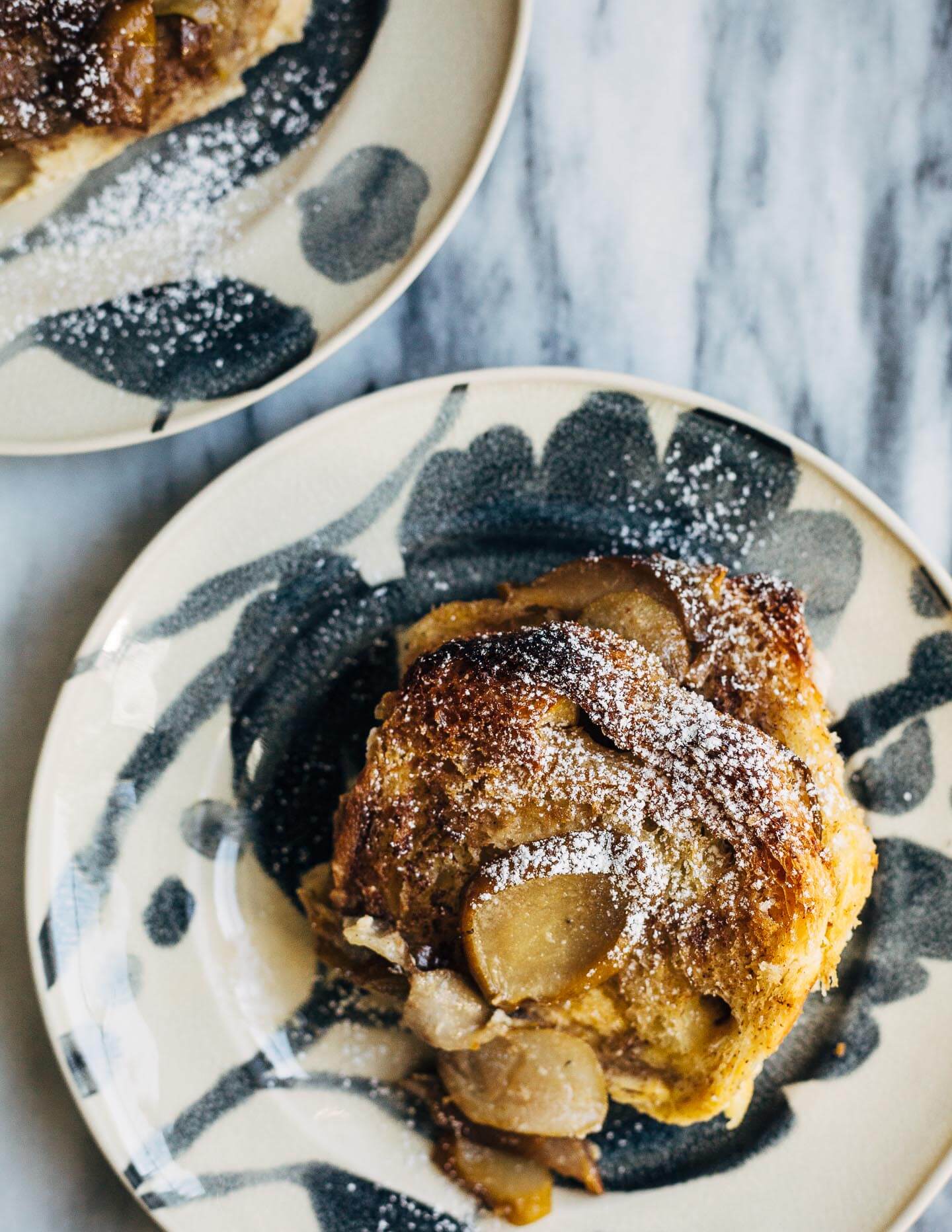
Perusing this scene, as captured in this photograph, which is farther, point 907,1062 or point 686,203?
point 686,203

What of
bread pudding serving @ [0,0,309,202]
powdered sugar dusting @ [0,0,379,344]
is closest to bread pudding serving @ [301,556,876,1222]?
powdered sugar dusting @ [0,0,379,344]

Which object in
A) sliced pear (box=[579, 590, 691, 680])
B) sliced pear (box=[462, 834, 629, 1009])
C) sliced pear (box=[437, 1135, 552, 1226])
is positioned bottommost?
sliced pear (box=[437, 1135, 552, 1226])

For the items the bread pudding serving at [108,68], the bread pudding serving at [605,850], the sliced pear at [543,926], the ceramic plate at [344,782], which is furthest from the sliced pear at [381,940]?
the bread pudding serving at [108,68]

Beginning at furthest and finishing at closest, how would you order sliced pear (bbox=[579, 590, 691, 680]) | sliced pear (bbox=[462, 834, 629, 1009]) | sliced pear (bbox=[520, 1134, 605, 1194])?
sliced pear (bbox=[520, 1134, 605, 1194]) → sliced pear (bbox=[579, 590, 691, 680]) → sliced pear (bbox=[462, 834, 629, 1009])

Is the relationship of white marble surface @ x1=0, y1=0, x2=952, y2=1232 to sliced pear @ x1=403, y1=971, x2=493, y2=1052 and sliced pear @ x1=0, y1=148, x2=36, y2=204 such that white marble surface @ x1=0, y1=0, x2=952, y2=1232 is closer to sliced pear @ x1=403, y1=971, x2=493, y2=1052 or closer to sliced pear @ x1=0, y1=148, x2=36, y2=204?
sliced pear @ x1=0, y1=148, x2=36, y2=204

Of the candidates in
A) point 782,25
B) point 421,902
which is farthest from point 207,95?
point 421,902

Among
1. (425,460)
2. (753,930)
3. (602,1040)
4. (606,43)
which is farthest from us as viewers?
(606,43)

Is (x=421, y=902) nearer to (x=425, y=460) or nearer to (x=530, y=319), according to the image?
(x=425, y=460)

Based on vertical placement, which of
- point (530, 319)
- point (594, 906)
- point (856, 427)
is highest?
point (530, 319)
